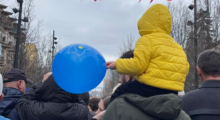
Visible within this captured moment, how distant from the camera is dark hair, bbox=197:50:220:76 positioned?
8.84 feet

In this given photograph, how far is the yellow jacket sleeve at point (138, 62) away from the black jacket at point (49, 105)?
138cm

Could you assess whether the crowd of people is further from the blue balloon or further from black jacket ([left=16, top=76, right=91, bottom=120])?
the blue balloon

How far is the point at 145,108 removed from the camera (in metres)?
1.93

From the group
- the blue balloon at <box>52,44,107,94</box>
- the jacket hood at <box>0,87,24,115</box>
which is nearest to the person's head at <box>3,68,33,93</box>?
the jacket hood at <box>0,87,24,115</box>

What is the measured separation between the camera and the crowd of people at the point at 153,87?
196cm

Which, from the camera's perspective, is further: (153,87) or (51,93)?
(51,93)

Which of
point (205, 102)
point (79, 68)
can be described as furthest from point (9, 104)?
point (205, 102)

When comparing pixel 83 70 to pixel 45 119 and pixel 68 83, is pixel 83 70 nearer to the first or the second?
pixel 68 83

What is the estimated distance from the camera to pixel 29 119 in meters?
3.16

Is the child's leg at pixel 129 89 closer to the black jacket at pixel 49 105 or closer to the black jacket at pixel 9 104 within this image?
the black jacket at pixel 49 105

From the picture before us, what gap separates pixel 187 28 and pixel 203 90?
17891mm

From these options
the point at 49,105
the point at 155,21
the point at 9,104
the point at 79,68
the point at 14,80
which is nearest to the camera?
the point at 155,21

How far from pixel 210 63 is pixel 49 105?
1984mm

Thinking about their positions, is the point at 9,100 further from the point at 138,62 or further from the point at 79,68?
the point at 138,62
